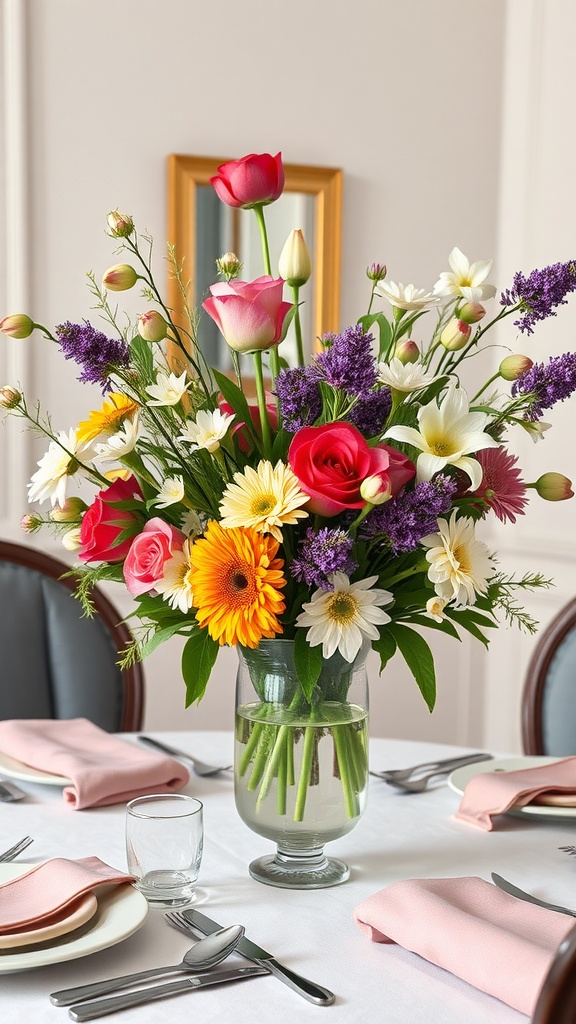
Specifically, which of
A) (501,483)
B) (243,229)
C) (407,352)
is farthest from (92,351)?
(243,229)

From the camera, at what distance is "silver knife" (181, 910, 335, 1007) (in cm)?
82

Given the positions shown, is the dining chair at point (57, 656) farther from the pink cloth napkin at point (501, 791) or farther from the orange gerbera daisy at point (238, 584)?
the orange gerbera daisy at point (238, 584)

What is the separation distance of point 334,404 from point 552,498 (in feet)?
0.80

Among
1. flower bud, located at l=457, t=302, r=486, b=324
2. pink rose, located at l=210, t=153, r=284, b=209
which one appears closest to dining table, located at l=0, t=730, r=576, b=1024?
flower bud, located at l=457, t=302, r=486, b=324

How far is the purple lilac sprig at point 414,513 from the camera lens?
94cm

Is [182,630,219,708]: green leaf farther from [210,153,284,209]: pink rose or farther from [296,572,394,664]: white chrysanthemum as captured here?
[210,153,284,209]: pink rose

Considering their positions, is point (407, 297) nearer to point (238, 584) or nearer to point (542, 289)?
point (542, 289)

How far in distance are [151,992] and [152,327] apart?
559 millimetres

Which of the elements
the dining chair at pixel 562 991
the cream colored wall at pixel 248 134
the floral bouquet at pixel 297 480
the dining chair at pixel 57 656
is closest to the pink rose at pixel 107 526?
the floral bouquet at pixel 297 480

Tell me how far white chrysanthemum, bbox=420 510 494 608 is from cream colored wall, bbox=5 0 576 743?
1.98m

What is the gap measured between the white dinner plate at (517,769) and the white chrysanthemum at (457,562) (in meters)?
0.37

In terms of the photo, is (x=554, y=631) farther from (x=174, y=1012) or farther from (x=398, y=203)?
(x=398, y=203)

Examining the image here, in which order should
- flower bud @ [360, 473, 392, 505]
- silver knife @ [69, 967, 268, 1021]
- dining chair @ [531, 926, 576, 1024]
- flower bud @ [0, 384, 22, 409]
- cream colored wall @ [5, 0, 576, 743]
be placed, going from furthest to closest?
cream colored wall @ [5, 0, 576, 743] < flower bud @ [0, 384, 22, 409] < flower bud @ [360, 473, 392, 505] < silver knife @ [69, 967, 268, 1021] < dining chair @ [531, 926, 576, 1024]

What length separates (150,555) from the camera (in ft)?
3.26
